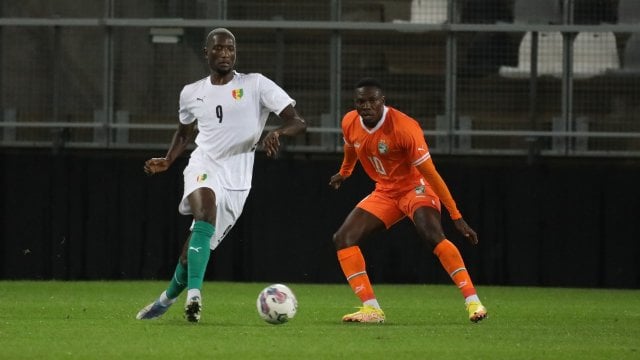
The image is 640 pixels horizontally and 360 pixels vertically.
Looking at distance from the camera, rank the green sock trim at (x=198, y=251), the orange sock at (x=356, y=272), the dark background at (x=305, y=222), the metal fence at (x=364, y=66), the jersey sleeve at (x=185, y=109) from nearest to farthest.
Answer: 1. the green sock trim at (x=198, y=251)
2. the jersey sleeve at (x=185, y=109)
3. the orange sock at (x=356, y=272)
4. the dark background at (x=305, y=222)
5. the metal fence at (x=364, y=66)

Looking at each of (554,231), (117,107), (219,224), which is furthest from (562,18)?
(219,224)

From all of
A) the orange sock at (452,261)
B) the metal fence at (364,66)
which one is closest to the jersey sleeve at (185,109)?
the orange sock at (452,261)

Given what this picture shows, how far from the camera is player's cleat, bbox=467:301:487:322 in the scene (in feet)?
35.3

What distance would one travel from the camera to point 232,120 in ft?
35.6

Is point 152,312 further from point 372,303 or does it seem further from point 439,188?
point 439,188

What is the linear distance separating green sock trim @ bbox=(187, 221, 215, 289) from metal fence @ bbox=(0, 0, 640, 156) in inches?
279

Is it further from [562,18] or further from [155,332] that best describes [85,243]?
[155,332]

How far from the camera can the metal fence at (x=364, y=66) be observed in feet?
57.5

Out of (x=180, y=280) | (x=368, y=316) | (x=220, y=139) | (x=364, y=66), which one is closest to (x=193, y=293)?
(x=180, y=280)

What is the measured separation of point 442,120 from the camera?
691 inches

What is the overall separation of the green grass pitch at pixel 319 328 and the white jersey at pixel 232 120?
1207 mm

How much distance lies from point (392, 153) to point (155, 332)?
2.72m

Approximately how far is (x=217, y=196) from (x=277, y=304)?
996 mm

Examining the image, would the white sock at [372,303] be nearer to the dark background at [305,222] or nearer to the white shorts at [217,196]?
the white shorts at [217,196]
